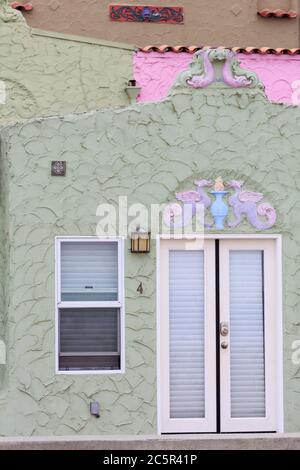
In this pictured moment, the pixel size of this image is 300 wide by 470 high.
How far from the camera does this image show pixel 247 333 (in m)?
13.4

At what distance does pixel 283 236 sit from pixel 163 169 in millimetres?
1615

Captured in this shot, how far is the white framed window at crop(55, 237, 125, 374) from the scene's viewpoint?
43.2 feet

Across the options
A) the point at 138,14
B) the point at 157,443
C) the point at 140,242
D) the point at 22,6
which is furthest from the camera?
the point at 138,14

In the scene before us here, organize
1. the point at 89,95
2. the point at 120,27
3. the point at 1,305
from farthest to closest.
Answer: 1. the point at 120,27
2. the point at 89,95
3. the point at 1,305

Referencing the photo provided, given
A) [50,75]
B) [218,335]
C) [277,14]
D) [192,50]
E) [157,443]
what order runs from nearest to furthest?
Result: 1. [157,443]
2. [218,335]
3. [50,75]
4. [192,50]
5. [277,14]

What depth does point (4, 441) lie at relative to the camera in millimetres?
12125

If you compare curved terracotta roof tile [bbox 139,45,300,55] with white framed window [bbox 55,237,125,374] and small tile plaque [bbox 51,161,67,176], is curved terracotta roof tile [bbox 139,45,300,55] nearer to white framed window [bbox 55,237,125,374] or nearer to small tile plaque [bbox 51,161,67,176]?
small tile plaque [bbox 51,161,67,176]

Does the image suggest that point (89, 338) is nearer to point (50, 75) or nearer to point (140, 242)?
point (140, 242)

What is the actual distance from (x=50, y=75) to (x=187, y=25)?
11.8 ft

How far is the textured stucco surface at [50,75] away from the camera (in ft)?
53.0

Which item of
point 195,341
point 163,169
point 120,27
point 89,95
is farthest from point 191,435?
point 120,27

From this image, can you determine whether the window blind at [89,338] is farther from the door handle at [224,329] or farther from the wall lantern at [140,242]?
the door handle at [224,329]

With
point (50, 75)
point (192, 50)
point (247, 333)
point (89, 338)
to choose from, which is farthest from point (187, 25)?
point (89, 338)

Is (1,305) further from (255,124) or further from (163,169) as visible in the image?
(255,124)
